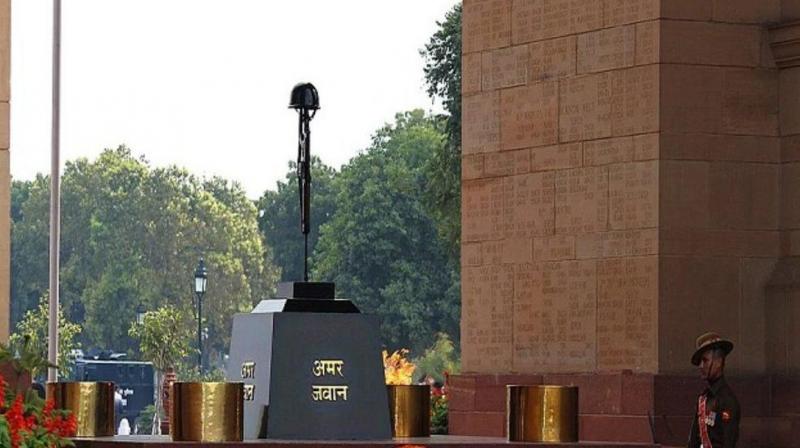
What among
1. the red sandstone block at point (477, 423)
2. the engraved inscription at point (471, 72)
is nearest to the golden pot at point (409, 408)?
the red sandstone block at point (477, 423)

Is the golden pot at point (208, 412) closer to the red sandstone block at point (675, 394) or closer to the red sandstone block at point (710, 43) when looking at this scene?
the red sandstone block at point (675, 394)

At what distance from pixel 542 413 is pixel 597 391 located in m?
4.20

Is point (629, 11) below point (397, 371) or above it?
above

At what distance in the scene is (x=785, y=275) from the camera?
17375 mm

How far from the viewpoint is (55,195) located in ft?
95.0

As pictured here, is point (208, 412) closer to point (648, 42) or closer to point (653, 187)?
point (653, 187)

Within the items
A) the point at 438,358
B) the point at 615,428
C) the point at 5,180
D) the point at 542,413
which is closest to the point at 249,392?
the point at 542,413

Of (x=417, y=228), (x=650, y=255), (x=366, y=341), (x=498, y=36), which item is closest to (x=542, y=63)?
(x=498, y=36)

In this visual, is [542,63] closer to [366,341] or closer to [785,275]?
[785,275]

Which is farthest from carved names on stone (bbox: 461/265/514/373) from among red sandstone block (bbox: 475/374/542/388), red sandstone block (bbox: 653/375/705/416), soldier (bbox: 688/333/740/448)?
soldier (bbox: 688/333/740/448)

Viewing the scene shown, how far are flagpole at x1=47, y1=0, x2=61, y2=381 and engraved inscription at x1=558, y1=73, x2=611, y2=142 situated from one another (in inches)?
463

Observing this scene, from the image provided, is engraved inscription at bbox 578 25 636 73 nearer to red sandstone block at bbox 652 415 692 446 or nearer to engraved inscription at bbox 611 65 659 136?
engraved inscription at bbox 611 65 659 136

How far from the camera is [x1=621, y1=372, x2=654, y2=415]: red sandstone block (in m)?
16.9

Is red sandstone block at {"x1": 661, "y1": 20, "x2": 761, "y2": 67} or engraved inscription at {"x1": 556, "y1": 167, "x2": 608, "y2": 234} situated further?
engraved inscription at {"x1": 556, "y1": 167, "x2": 608, "y2": 234}
